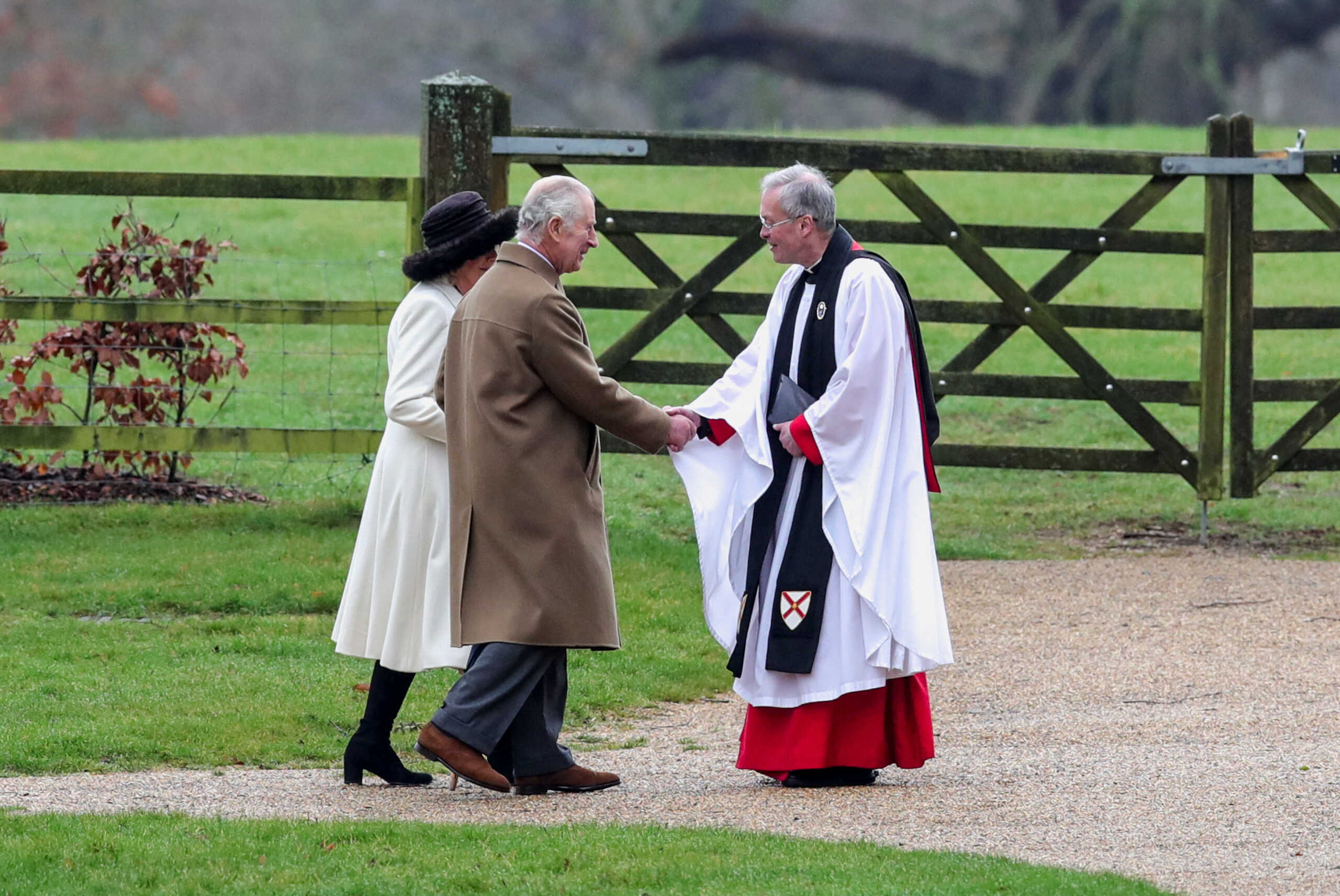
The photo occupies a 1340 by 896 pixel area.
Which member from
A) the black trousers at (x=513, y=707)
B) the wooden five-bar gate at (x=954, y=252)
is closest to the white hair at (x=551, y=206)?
the black trousers at (x=513, y=707)

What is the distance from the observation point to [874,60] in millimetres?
29953

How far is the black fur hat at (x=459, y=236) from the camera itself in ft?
18.9

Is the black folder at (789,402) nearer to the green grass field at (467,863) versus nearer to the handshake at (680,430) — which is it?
the handshake at (680,430)

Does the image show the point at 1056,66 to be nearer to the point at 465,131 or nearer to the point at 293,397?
the point at 293,397

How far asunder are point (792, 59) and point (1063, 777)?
24223 millimetres

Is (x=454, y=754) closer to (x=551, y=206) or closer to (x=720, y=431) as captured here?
(x=720, y=431)

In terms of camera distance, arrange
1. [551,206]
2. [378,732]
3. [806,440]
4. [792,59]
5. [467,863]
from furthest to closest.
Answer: [792,59], [806,440], [378,732], [551,206], [467,863]

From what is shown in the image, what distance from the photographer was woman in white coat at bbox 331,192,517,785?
5625 mm

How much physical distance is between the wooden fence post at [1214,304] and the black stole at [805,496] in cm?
385

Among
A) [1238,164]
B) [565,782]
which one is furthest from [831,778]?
[1238,164]

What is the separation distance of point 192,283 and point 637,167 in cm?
1705

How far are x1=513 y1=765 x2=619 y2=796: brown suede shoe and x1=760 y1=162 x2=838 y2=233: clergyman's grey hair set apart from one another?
71.7 inches

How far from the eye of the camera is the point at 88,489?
10.2m

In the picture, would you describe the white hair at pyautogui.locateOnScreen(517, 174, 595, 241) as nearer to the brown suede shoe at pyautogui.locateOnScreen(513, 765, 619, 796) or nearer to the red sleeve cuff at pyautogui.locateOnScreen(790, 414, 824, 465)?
the red sleeve cuff at pyautogui.locateOnScreen(790, 414, 824, 465)
